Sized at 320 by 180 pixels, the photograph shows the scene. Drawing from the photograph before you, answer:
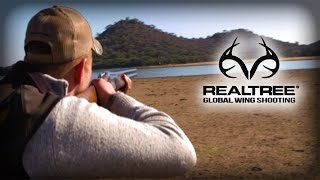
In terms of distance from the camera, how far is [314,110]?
161 cm

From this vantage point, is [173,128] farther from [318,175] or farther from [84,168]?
[318,175]

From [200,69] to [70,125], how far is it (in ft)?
2.99

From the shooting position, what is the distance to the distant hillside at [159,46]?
5.24 feet

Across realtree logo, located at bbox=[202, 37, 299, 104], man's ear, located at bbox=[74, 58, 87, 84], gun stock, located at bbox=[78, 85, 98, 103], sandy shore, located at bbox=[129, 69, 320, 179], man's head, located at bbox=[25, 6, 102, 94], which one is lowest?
sandy shore, located at bbox=[129, 69, 320, 179]

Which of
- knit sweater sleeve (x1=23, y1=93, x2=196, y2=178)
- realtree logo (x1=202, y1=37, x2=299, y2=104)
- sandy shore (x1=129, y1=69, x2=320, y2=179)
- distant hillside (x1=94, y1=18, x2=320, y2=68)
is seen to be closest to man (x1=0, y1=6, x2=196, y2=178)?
knit sweater sleeve (x1=23, y1=93, x2=196, y2=178)

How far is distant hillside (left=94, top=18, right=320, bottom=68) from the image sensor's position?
5.24 ft

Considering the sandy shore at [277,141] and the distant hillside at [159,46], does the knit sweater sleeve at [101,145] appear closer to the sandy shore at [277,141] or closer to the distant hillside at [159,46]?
the sandy shore at [277,141]

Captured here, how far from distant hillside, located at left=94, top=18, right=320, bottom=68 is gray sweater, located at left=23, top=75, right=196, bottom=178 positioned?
67 centimetres

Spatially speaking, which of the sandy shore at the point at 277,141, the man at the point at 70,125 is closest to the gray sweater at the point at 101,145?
the man at the point at 70,125

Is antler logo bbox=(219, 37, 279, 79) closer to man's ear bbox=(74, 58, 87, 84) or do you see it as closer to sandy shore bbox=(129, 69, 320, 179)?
sandy shore bbox=(129, 69, 320, 179)

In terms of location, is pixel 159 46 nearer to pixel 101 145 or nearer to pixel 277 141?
pixel 277 141

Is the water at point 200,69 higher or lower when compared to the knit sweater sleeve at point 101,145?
higher

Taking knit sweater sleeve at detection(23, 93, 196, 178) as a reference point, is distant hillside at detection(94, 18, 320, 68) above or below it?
above

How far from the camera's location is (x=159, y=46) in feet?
5.76
